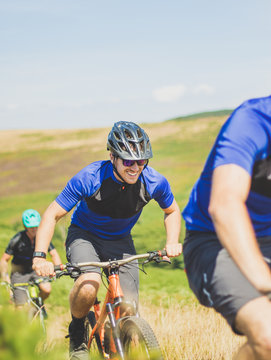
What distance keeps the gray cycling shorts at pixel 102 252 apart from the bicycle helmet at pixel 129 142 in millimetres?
934

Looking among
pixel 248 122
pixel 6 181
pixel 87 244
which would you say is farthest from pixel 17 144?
pixel 248 122

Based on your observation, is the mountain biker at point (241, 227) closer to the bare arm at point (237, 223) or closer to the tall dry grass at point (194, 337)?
the bare arm at point (237, 223)

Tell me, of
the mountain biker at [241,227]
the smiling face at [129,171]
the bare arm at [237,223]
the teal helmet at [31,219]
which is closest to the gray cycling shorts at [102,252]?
the smiling face at [129,171]

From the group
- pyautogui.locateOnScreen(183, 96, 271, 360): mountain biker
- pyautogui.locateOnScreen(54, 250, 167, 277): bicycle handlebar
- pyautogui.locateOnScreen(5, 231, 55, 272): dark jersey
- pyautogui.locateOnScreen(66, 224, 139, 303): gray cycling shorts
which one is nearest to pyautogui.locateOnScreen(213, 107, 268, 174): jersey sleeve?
pyautogui.locateOnScreen(183, 96, 271, 360): mountain biker

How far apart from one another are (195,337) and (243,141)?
3376mm

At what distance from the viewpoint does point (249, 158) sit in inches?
89.6

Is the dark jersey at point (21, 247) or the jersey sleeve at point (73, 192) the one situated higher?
the jersey sleeve at point (73, 192)

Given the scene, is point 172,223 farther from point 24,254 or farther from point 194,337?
point 24,254

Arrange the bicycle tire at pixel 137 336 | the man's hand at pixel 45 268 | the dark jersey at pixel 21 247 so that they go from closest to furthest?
the bicycle tire at pixel 137 336 → the man's hand at pixel 45 268 → the dark jersey at pixel 21 247

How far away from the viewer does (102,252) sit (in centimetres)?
509

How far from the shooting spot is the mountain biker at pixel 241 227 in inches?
85.2

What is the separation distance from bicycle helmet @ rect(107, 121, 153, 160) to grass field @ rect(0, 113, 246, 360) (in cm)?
175

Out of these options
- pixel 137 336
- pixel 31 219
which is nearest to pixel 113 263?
pixel 137 336

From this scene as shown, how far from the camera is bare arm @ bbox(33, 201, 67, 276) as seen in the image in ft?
14.0
